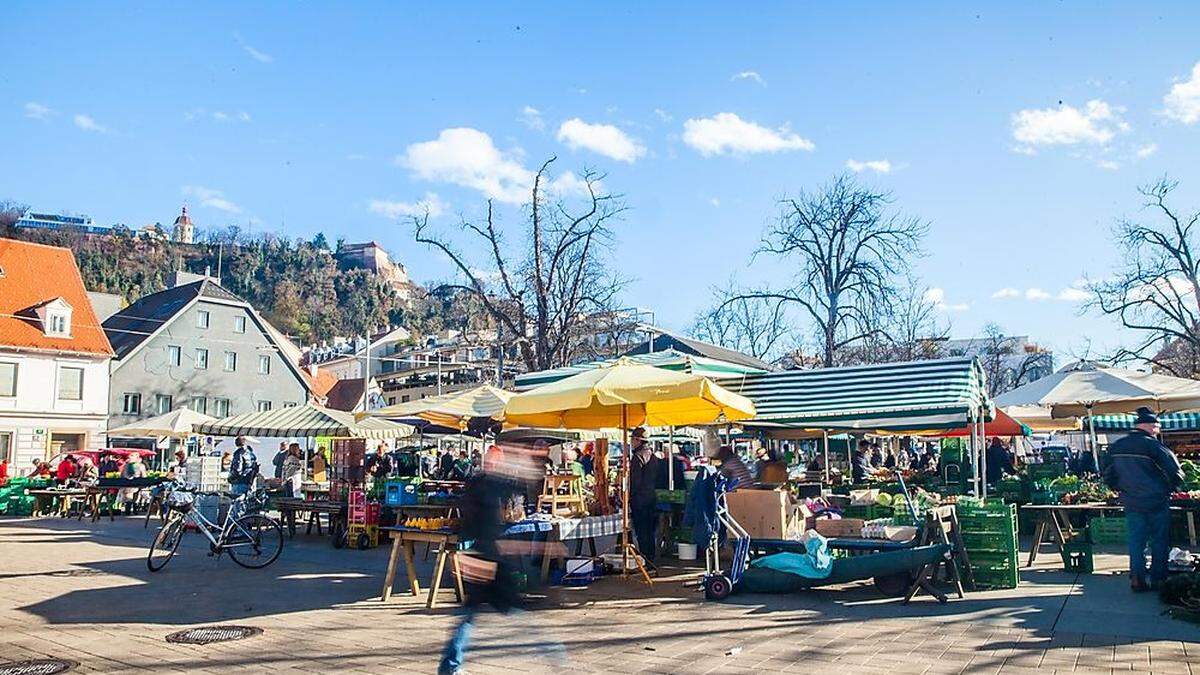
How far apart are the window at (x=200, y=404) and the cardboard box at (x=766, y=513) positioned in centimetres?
4580

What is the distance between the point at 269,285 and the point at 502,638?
13108 cm

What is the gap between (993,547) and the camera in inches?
383

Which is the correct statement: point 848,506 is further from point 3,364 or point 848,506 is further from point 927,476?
point 3,364

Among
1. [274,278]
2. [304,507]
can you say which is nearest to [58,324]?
[304,507]

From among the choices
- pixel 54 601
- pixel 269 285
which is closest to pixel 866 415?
pixel 54 601

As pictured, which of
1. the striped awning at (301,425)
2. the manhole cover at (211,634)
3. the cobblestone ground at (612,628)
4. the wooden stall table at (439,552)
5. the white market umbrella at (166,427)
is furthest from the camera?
the white market umbrella at (166,427)

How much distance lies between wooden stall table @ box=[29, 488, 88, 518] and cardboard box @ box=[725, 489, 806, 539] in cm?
1764

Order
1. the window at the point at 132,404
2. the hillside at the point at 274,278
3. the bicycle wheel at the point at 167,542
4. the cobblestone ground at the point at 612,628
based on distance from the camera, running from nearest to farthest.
→ 1. the cobblestone ground at the point at 612,628
2. the bicycle wheel at the point at 167,542
3. the window at the point at 132,404
4. the hillside at the point at 274,278

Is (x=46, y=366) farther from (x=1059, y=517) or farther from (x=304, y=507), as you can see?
(x=1059, y=517)

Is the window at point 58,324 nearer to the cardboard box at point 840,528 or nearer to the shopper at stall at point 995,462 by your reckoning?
the shopper at stall at point 995,462

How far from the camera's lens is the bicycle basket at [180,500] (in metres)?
12.3

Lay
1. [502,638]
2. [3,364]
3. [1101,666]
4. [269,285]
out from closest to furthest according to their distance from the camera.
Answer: [1101,666], [502,638], [3,364], [269,285]

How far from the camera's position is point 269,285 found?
13025 centimetres

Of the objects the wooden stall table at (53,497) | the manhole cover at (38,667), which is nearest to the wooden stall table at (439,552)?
the manhole cover at (38,667)
